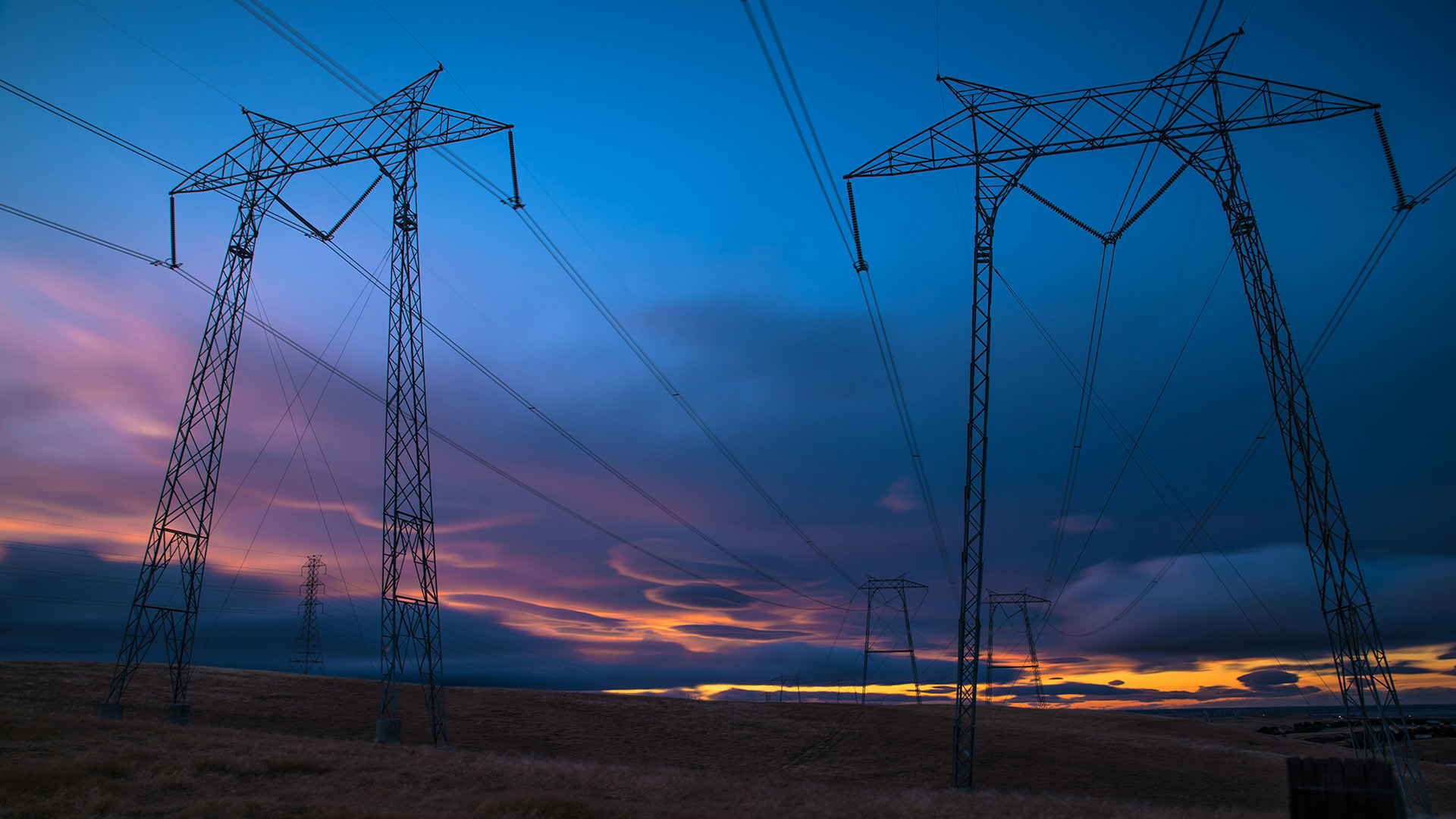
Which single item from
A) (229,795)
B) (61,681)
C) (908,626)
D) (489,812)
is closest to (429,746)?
(229,795)

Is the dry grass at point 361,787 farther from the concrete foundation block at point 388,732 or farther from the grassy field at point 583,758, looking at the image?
the concrete foundation block at point 388,732

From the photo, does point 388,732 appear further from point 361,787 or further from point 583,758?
point 361,787

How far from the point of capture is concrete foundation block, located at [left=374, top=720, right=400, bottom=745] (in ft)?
126

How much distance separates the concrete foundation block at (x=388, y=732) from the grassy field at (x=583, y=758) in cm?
300

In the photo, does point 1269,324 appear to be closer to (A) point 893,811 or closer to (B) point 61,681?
(A) point 893,811

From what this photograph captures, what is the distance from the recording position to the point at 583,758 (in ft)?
152

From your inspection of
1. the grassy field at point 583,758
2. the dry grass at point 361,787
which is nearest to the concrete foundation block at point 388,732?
the grassy field at point 583,758

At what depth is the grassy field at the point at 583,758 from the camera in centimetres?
2131

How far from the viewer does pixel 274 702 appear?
5553cm

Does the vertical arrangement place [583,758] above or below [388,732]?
below

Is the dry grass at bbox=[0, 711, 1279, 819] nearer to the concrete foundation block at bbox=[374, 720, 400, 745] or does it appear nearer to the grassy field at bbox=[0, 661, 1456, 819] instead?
the grassy field at bbox=[0, 661, 1456, 819]

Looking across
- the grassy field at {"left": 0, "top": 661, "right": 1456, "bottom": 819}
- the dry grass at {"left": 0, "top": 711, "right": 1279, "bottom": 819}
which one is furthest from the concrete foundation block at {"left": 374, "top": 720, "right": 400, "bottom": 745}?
the dry grass at {"left": 0, "top": 711, "right": 1279, "bottom": 819}

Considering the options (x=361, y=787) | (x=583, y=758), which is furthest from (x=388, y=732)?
(x=361, y=787)

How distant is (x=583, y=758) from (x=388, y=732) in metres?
12.6
